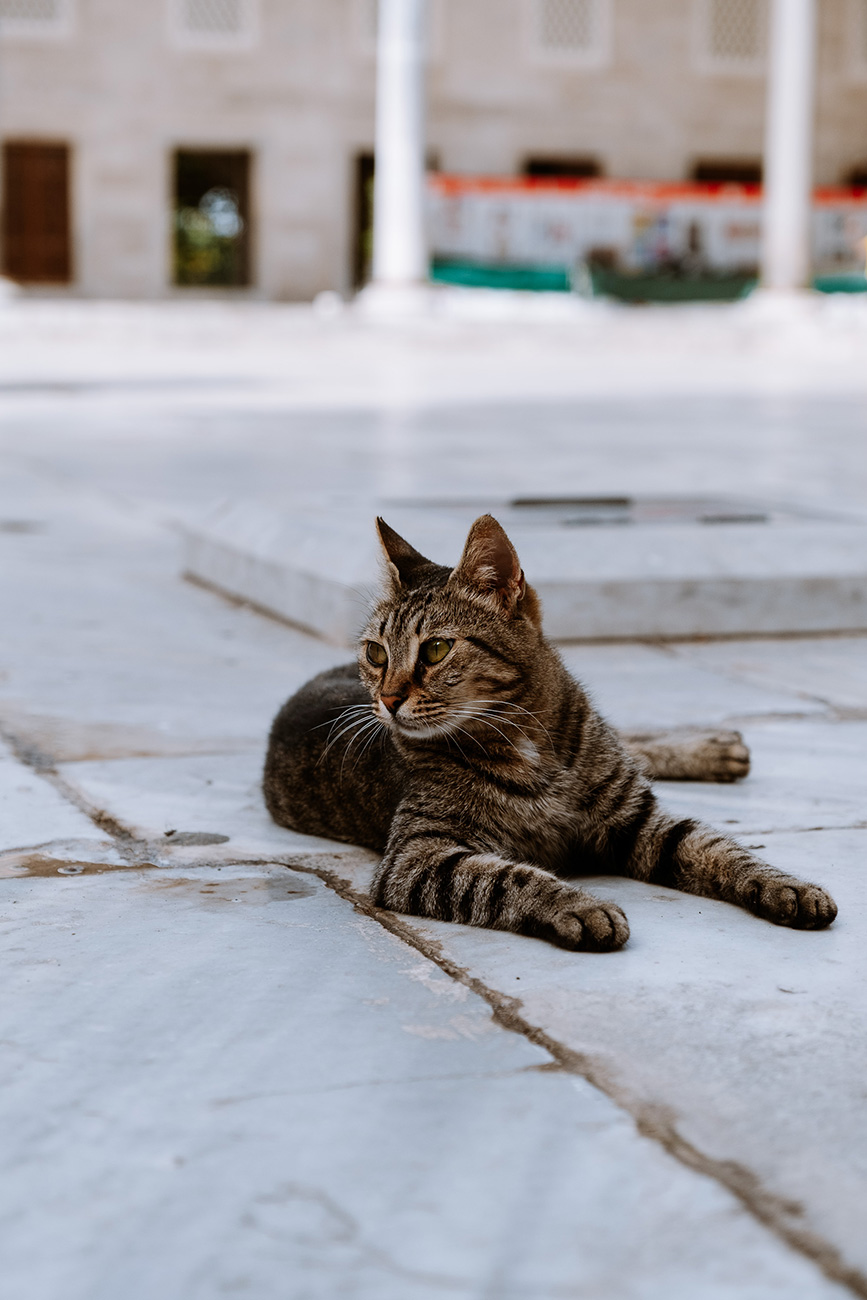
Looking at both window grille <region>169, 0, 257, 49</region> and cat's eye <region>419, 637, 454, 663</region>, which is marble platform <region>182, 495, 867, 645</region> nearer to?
cat's eye <region>419, 637, 454, 663</region>

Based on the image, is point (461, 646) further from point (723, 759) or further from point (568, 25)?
point (568, 25)

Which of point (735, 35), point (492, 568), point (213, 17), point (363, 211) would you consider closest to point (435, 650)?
point (492, 568)

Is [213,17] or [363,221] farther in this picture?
[363,221]

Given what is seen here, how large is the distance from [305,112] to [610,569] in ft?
79.9

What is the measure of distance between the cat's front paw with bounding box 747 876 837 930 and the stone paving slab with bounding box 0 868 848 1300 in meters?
0.51

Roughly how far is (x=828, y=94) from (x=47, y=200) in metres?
13.0

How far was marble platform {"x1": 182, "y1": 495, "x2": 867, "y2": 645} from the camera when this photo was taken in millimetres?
4680

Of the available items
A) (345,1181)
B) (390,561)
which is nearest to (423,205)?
(390,561)

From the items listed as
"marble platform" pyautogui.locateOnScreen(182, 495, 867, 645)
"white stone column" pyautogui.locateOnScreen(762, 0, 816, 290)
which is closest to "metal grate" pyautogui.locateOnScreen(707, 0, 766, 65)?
"white stone column" pyautogui.locateOnScreen(762, 0, 816, 290)

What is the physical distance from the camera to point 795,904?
241cm

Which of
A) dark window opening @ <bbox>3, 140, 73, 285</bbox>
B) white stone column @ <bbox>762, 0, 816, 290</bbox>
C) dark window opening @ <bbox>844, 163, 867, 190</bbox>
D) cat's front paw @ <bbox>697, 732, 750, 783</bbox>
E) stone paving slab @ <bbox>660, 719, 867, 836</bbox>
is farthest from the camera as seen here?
dark window opening @ <bbox>844, 163, 867, 190</bbox>

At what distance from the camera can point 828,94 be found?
1180 inches

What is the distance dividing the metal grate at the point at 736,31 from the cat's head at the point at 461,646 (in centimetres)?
2855

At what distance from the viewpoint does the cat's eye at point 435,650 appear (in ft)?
8.51
